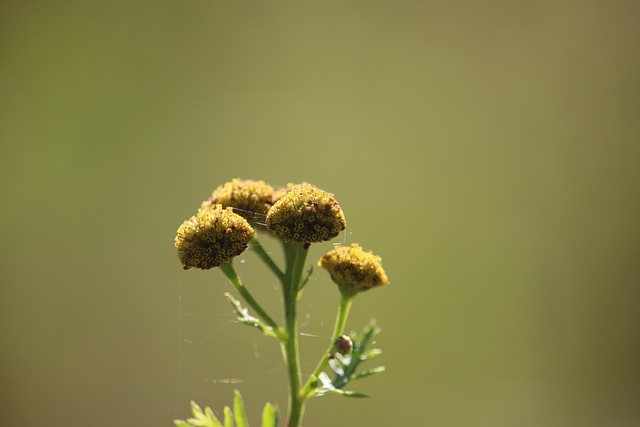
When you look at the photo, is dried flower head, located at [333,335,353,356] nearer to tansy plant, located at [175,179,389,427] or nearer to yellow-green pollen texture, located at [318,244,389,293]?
tansy plant, located at [175,179,389,427]

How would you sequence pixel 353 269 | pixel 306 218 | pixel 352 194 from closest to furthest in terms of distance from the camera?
pixel 306 218, pixel 353 269, pixel 352 194

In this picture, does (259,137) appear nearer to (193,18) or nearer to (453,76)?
(193,18)

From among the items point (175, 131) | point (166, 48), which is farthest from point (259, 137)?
point (166, 48)

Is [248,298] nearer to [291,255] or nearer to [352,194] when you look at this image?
[291,255]

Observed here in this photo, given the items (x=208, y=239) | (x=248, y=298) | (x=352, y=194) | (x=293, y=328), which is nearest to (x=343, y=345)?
(x=293, y=328)

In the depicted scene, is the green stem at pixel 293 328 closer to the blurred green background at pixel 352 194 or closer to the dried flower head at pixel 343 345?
the dried flower head at pixel 343 345

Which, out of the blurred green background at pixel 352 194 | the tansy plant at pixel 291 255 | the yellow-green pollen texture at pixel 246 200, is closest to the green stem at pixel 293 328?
the tansy plant at pixel 291 255
